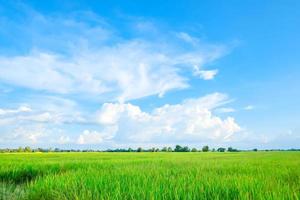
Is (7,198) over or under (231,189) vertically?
under

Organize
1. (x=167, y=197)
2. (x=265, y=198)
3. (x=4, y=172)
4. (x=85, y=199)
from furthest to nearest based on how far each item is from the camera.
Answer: (x=4, y=172) → (x=85, y=199) → (x=167, y=197) → (x=265, y=198)

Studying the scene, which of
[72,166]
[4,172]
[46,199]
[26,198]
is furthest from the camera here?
[72,166]

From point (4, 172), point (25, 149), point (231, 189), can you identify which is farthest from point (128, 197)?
point (25, 149)

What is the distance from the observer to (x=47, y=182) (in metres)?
5.43

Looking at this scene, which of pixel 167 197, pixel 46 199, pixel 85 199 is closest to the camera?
pixel 167 197

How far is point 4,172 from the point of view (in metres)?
9.05

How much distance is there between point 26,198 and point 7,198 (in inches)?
20.4

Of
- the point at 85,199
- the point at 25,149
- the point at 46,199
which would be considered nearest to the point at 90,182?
the point at 46,199

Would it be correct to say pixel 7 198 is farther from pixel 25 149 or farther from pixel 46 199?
pixel 25 149

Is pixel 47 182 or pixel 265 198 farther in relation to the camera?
pixel 47 182

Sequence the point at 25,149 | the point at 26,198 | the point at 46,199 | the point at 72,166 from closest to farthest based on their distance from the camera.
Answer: the point at 46,199 < the point at 26,198 < the point at 72,166 < the point at 25,149

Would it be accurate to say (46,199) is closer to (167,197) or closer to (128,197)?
(128,197)

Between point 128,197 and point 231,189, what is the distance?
1306mm

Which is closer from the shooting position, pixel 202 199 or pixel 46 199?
pixel 202 199
